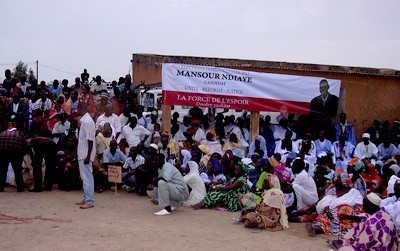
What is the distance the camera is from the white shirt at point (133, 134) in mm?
11891

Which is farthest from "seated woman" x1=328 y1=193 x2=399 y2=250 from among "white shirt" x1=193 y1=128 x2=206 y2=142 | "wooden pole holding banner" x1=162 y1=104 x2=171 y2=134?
Answer: "wooden pole holding banner" x1=162 y1=104 x2=171 y2=134

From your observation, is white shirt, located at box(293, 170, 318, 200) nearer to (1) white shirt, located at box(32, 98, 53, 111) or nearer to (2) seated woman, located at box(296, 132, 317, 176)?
(2) seated woman, located at box(296, 132, 317, 176)

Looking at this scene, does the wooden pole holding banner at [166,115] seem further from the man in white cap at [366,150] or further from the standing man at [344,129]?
the man in white cap at [366,150]

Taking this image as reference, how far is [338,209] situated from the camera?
7785 mm

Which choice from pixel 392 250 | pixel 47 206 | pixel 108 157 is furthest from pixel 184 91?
pixel 392 250

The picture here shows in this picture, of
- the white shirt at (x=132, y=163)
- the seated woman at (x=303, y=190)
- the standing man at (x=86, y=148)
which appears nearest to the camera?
the seated woman at (x=303, y=190)

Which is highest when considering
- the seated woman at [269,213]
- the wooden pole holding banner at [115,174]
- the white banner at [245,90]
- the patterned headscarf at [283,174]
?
the white banner at [245,90]

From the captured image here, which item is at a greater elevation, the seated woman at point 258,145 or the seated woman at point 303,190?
the seated woman at point 258,145

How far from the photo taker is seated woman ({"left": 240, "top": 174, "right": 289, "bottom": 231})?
802 centimetres

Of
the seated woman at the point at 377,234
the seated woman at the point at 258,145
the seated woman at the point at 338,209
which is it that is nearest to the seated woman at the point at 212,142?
the seated woman at the point at 258,145

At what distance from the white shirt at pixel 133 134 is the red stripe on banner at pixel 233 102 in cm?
96

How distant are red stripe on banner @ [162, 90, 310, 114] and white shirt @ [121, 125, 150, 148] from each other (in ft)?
3.13

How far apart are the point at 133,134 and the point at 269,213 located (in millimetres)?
4806

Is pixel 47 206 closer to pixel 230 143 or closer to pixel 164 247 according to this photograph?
pixel 164 247
